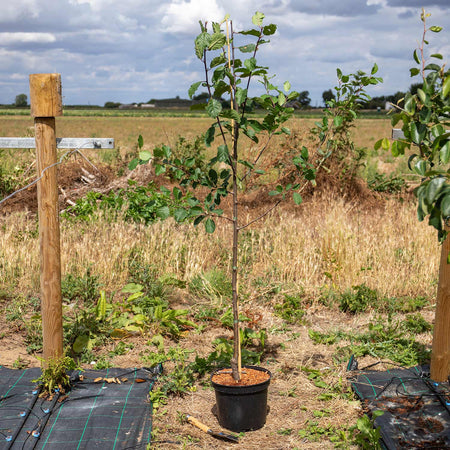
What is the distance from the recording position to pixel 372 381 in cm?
373

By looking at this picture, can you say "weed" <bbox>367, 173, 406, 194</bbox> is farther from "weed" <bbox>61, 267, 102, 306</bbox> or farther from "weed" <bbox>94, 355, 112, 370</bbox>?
"weed" <bbox>94, 355, 112, 370</bbox>

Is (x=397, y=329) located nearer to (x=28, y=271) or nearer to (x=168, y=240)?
(x=168, y=240)

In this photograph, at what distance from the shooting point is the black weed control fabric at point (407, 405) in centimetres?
306

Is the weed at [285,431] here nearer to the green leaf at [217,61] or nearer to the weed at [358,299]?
the weed at [358,299]

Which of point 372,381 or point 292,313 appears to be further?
point 292,313

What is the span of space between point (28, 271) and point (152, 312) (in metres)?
1.60

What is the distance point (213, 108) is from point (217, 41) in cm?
38

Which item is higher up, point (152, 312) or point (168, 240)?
point (168, 240)

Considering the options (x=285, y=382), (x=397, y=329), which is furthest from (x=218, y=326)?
(x=397, y=329)

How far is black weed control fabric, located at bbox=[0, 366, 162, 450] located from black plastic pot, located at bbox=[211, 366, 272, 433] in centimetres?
46

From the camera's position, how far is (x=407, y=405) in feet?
11.3

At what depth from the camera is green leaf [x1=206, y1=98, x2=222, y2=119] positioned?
2.78 meters

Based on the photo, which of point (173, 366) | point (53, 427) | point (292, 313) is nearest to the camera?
point (53, 427)

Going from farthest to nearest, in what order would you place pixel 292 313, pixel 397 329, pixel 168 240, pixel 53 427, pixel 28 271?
pixel 168 240
pixel 28 271
pixel 292 313
pixel 397 329
pixel 53 427
